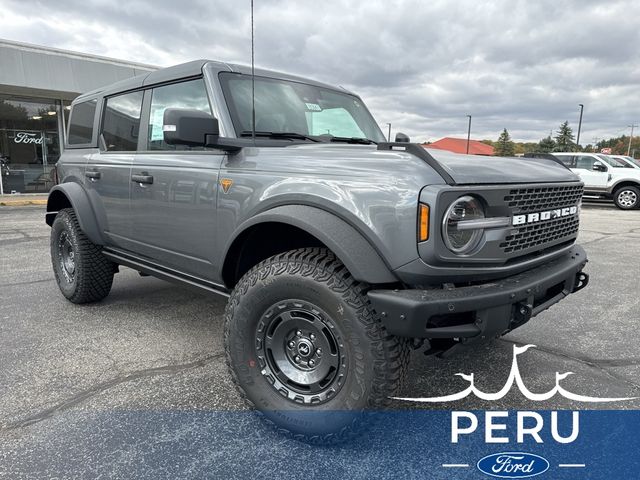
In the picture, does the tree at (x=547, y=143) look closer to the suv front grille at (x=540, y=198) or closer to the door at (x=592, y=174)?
the door at (x=592, y=174)

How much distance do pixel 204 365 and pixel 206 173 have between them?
1264mm

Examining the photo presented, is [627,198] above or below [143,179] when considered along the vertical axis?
below

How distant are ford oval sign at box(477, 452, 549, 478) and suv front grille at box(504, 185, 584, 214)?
A: 114cm

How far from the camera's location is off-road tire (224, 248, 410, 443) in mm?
2047

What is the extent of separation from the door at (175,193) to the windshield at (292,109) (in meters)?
0.20

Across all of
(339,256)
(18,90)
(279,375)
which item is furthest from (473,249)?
(18,90)

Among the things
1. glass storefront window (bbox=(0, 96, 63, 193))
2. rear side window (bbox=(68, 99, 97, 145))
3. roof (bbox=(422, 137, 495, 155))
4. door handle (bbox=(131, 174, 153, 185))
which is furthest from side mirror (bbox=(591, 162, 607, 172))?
glass storefront window (bbox=(0, 96, 63, 193))

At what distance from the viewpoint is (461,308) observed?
1.92 meters

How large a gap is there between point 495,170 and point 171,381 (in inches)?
86.9

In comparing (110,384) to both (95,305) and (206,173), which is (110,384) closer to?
(206,173)

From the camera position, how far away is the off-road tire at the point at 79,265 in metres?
4.12

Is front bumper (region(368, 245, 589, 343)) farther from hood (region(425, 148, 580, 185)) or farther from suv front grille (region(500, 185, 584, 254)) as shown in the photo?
hood (region(425, 148, 580, 185))

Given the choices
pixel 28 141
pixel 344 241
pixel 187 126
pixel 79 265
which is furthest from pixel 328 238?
pixel 28 141

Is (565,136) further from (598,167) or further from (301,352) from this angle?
(301,352)
